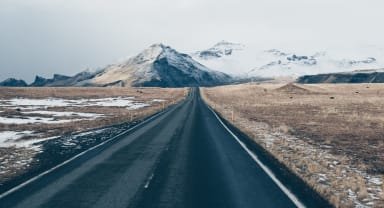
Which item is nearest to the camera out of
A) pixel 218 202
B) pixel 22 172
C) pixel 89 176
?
pixel 218 202

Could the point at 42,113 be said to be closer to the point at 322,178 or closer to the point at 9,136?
the point at 9,136

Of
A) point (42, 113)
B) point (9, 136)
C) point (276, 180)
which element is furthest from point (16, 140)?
point (42, 113)

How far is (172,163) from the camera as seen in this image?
15484 millimetres

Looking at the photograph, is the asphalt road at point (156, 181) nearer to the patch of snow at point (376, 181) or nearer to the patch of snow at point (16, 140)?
the patch of snow at point (376, 181)

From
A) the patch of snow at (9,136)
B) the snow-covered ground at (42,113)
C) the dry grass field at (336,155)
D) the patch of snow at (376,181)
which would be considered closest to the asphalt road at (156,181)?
the dry grass field at (336,155)

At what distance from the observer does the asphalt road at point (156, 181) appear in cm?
1027

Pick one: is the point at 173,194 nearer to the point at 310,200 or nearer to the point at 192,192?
the point at 192,192

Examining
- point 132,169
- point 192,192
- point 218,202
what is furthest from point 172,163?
point 218,202

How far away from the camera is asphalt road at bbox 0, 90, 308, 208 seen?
404 inches

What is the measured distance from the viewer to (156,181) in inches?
489

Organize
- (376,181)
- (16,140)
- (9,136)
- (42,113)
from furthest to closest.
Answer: (42,113) → (9,136) → (16,140) → (376,181)

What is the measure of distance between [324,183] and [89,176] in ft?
24.5

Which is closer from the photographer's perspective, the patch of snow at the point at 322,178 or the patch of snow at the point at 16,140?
the patch of snow at the point at 322,178

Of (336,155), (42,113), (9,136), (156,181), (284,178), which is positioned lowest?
(336,155)
